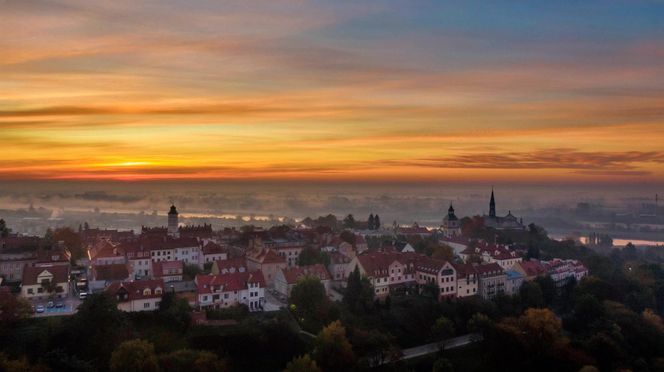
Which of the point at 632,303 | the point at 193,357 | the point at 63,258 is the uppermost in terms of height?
the point at 63,258

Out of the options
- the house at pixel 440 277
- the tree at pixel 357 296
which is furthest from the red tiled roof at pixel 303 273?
the house at pixel 440 277

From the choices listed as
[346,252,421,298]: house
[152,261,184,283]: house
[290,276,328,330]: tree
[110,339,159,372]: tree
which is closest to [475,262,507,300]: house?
[346,252,421,298]: house

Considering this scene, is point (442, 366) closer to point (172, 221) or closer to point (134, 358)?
point (134, 358)

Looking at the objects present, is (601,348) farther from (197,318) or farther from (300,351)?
(197,318)

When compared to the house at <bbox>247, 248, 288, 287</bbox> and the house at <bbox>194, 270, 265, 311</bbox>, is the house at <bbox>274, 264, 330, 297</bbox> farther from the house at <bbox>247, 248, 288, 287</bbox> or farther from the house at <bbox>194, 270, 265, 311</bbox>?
the house at <bbox>194, 270, 265, 311</bbox>

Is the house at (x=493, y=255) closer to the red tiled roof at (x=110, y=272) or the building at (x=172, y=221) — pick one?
the building at (x=172, y=221)

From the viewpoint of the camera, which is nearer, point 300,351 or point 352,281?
point 300,351

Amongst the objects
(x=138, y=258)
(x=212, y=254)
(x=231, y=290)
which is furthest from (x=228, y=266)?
(x=138, y=258)

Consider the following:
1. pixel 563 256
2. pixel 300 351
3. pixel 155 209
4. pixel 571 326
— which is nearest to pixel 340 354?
pixel 300 351
